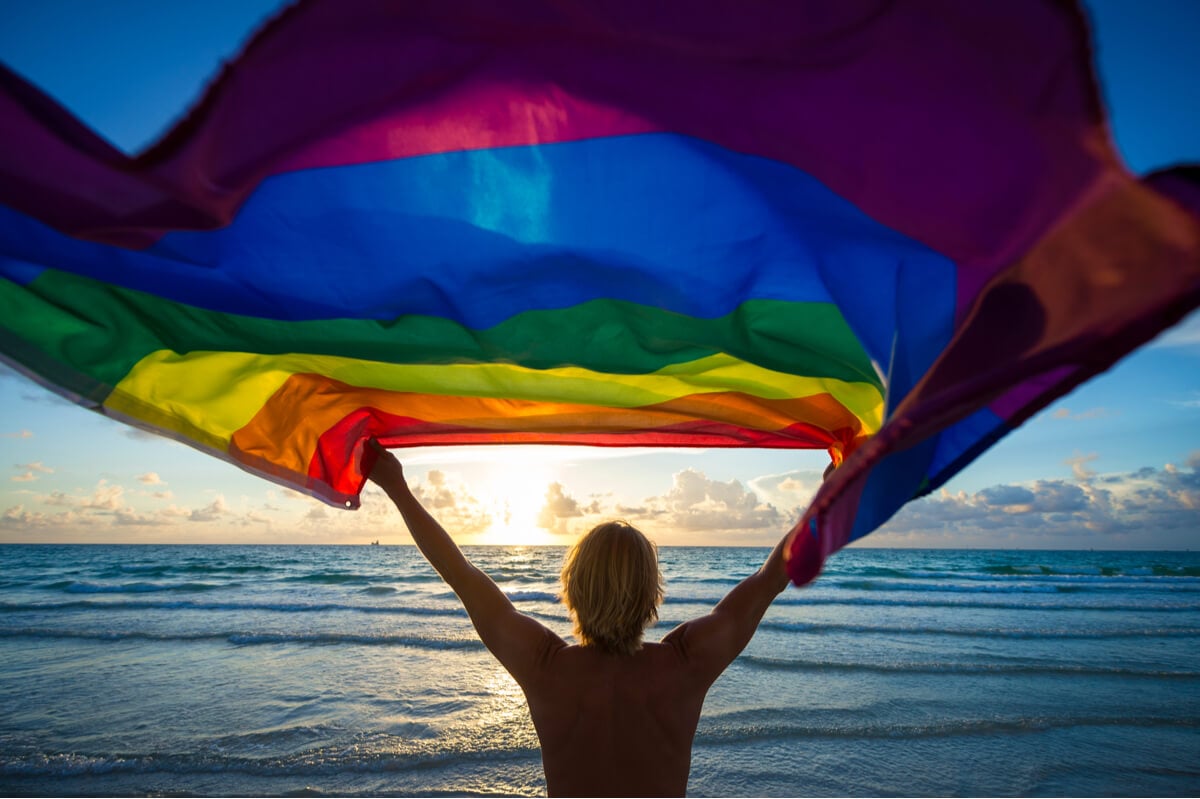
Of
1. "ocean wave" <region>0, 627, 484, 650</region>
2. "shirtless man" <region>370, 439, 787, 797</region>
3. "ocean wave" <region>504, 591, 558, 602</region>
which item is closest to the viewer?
"shirtless man" <region>370, 439, 787, 797</region>

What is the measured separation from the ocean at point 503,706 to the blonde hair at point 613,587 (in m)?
3.77

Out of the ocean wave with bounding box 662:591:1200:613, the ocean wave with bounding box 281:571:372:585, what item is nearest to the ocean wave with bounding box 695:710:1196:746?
the ocean wave with bounding box 662:591:1200:613

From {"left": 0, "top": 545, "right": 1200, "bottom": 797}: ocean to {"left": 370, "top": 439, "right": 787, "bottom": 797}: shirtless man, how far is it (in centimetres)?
A: 371

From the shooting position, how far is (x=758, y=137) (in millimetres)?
1717

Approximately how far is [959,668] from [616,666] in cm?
897

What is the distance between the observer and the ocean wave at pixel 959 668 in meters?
8.70

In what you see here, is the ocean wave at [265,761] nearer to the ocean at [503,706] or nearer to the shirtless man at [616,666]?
the ocean at [503,706]

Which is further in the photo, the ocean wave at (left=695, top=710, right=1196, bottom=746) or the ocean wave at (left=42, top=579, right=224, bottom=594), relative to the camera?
the ocean wave at (left=42, top=579, right=224, bottom=594)

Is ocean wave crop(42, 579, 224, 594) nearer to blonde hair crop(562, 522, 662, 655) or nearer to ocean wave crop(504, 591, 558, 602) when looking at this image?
ocean wave crop(504, 591, 558, 602)

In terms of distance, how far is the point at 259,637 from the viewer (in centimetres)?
1075

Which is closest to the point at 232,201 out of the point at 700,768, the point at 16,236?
the point at 16,236

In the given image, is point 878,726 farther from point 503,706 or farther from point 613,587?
point 613,587

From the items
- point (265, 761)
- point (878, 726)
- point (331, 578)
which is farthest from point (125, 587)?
point (878, 726)

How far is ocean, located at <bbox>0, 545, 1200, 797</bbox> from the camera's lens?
5.37m
